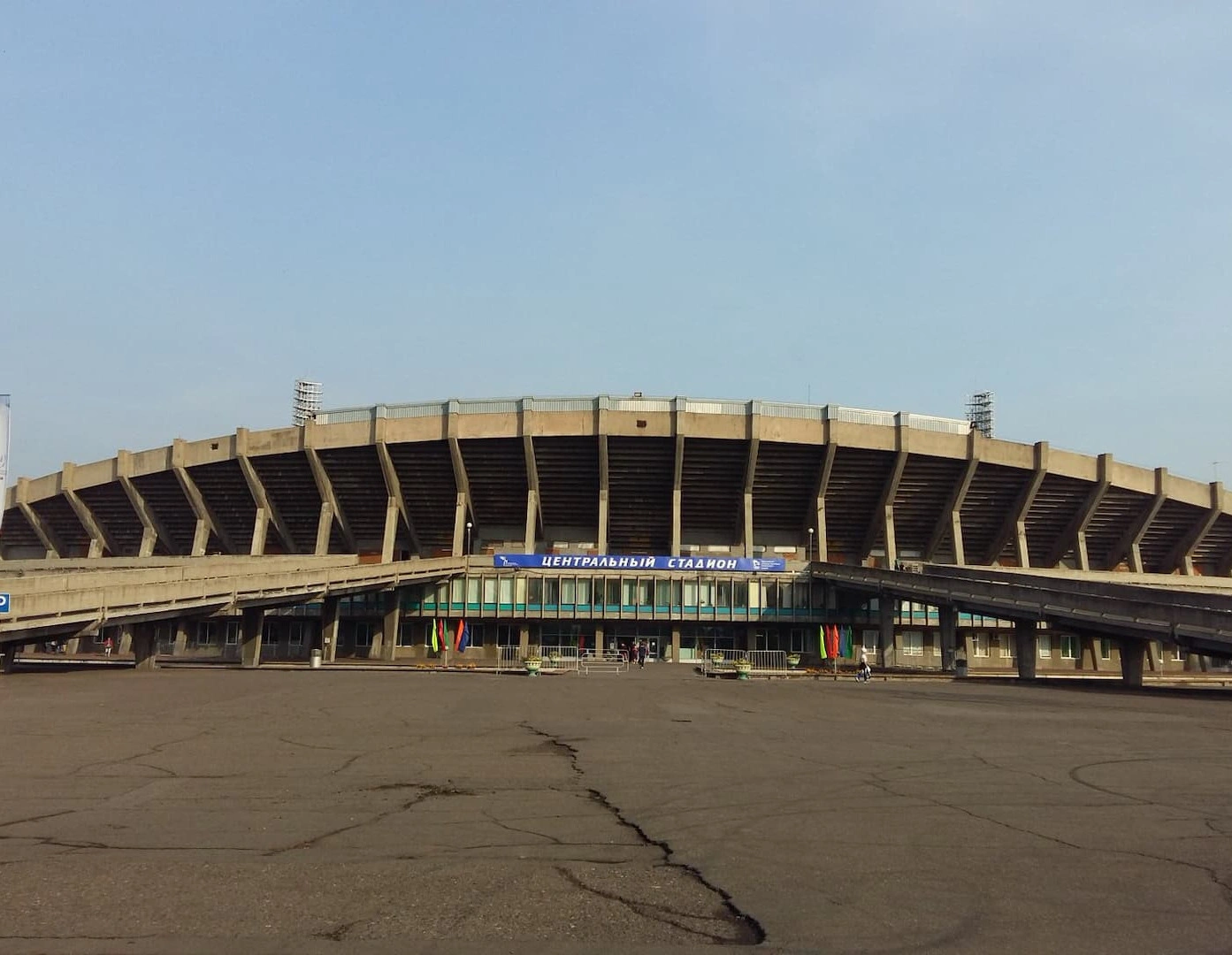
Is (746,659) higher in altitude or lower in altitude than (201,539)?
lower

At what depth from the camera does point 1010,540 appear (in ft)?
250

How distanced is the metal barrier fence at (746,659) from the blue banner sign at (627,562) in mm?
6072

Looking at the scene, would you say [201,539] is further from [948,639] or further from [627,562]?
[948,639]

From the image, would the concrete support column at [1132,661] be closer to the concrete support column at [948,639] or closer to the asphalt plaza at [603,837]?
the concrete support column at [948,639]

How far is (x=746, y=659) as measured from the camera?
5338 cm

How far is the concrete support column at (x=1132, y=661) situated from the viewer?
133ft

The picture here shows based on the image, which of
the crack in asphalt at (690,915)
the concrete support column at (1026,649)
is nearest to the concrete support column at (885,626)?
the concrete support column at (1026,649)

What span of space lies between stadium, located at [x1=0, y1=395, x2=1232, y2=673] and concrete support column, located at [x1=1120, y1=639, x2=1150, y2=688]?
63.6ft

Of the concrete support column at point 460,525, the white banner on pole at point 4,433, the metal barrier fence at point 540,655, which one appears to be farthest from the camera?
the concrete support column at point 460,525

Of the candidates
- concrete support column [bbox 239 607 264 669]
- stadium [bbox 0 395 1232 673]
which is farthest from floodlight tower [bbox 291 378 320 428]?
concrete support column [bbox 239 607 264 669]

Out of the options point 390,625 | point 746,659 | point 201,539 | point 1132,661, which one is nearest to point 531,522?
point 390,625

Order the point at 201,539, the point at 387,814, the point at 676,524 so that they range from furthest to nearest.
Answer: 1. the point at 201,539
2. the point at 676,524
3. the point at 387,814

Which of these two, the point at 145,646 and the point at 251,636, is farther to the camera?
the point at 251,636

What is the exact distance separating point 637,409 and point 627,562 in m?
11.1
